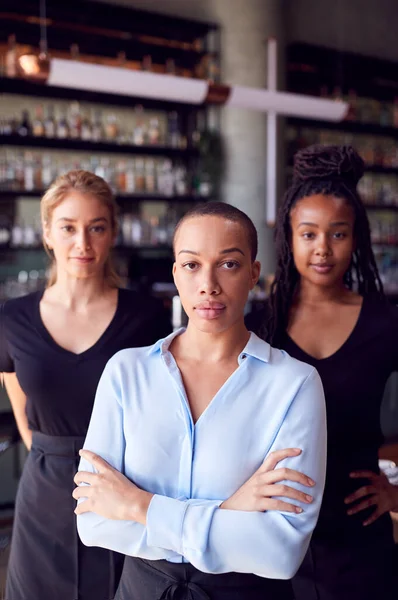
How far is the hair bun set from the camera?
143cm

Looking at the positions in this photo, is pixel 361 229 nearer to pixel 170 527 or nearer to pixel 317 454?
pixel 317 454

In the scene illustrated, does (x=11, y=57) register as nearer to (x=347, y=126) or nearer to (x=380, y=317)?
(x=347, y=126)

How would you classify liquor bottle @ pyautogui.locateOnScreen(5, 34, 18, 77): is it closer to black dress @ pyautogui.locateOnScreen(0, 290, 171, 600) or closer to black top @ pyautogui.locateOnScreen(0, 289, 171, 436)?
black top @ pyautogui.locateOnScreen(0, 289, 171, 436)

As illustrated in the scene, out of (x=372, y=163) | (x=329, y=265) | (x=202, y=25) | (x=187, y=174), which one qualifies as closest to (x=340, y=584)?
(x=329, y=265)

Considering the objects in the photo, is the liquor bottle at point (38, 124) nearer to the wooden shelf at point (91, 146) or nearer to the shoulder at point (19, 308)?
the wooden shelf at point (91, 146)

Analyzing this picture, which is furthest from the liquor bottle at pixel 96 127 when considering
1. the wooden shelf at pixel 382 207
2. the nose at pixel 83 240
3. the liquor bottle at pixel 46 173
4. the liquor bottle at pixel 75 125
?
the nose at pixel 83 240

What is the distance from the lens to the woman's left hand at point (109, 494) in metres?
1.00

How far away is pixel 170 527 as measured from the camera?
38.0 inches

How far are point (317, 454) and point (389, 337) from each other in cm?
47

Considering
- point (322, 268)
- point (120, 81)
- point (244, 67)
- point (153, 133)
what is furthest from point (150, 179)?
point (322, 268)

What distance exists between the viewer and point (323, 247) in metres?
1.38

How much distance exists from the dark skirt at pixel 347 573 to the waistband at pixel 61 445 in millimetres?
541

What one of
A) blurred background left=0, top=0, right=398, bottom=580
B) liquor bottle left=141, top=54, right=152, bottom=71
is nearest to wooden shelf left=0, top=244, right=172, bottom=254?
blurred background left=0, top=0, right=398, bottom=580

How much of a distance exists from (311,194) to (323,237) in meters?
0.11
